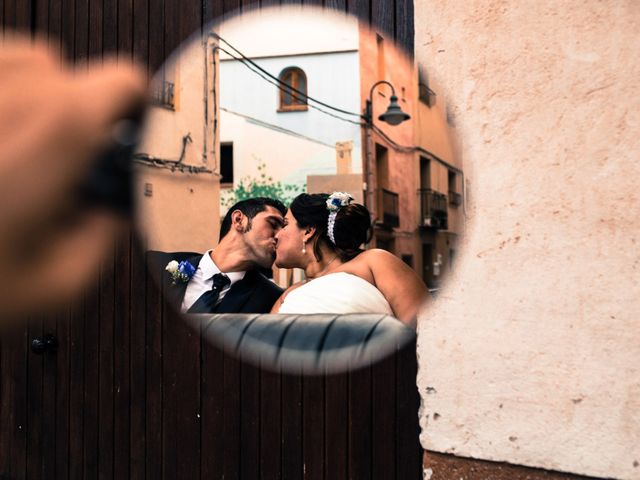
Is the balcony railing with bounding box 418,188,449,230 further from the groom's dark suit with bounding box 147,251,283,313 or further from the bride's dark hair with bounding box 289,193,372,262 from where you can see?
the groom's dark suit with bounding box 147,251,283,313

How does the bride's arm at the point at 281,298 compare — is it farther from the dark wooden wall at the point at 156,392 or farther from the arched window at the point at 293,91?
the dark wooden wall at the point at 156,392

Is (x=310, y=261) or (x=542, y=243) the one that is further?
(x=542, y=243)

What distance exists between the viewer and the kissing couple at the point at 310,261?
1.62 meters

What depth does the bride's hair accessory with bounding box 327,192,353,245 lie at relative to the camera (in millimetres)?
1546

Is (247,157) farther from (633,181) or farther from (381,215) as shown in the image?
(633,181)

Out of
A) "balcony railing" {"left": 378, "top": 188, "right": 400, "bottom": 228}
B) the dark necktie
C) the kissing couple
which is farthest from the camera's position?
the dark necktie

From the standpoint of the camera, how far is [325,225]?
1666 millimetres

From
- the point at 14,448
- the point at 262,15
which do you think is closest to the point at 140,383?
the point at 14,448

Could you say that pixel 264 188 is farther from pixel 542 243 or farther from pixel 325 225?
pixel 542 243

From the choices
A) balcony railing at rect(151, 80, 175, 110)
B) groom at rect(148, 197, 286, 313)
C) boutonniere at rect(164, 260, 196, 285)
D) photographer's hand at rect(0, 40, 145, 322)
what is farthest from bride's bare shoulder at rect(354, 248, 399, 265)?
photographer's hand at rect(0, 40, 145, 322)

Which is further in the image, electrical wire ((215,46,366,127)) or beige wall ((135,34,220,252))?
beige wall ((135,34,220,252))

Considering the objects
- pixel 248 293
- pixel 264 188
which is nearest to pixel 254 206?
pixel 264 188

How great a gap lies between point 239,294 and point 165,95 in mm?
600

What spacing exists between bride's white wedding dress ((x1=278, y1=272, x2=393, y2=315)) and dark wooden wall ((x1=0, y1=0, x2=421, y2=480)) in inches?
19.8
